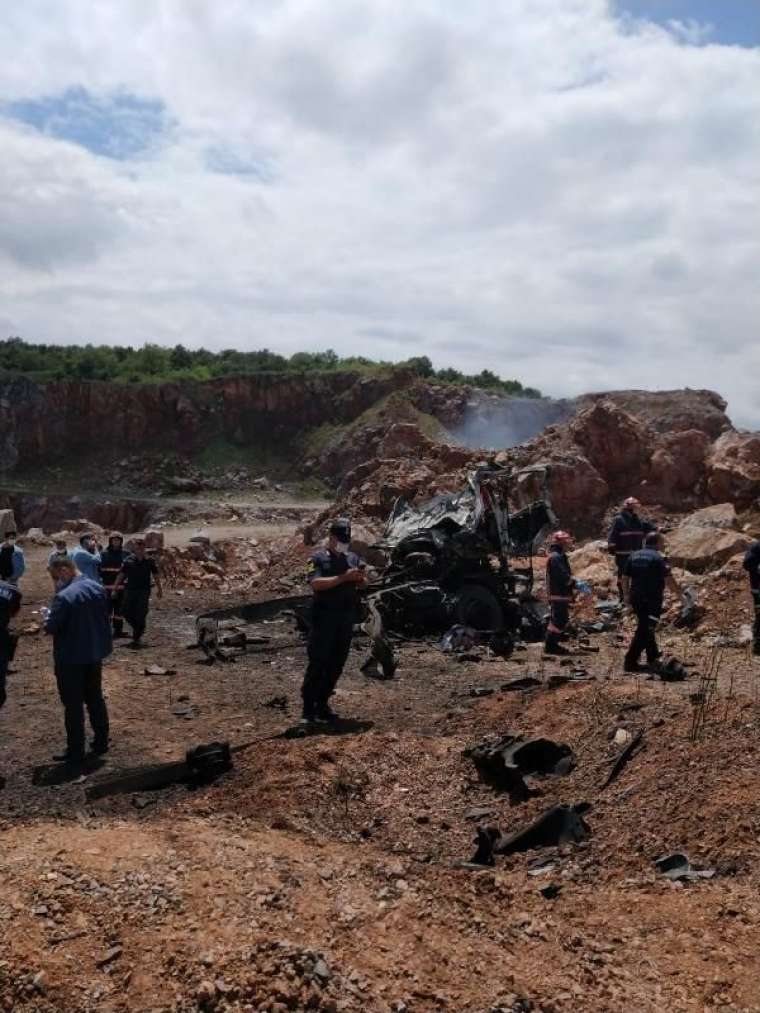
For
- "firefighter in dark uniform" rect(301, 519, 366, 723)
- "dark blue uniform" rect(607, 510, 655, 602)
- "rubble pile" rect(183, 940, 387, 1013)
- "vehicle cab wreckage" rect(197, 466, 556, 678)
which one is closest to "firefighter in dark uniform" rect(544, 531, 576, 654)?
"vehicle cab wreckage" rect(197, 466, 556, 678)

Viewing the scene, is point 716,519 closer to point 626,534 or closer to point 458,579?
point 626,534

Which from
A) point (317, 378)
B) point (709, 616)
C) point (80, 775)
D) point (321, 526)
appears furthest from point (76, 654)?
point (317, 378)

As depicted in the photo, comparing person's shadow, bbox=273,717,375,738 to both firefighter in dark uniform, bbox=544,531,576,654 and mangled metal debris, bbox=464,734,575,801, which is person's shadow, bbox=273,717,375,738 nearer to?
mangled metal debris, bbox=464,734,575,801

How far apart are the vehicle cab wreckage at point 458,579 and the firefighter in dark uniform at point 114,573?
1.10 m

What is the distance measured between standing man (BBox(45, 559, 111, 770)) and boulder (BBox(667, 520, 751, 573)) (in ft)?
32.0

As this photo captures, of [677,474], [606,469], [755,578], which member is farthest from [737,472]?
[755,578]

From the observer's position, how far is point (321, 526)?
2128 centimetres

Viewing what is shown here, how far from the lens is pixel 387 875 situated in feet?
15.0

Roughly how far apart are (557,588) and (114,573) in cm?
522

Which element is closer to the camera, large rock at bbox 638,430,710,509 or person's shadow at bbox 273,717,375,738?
person's shadow at bbox 273,717,375,738

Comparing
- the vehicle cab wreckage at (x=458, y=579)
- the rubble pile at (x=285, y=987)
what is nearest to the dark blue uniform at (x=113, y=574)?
the vehicle cab wreckage at (x=458, y=579)

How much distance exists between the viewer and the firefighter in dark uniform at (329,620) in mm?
7258

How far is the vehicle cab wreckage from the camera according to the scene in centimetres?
1136

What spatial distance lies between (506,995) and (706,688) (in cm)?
376
